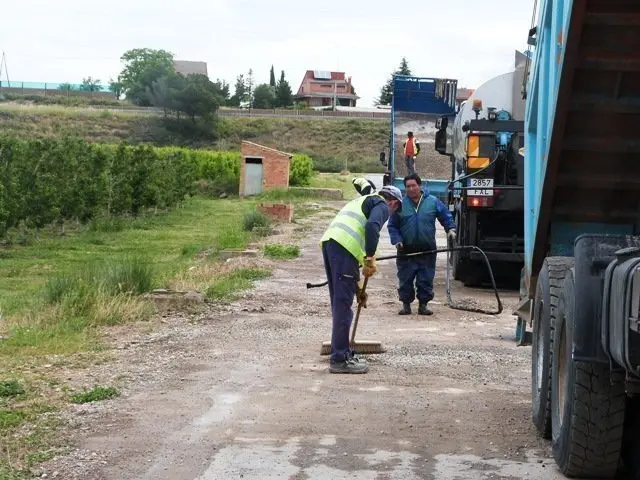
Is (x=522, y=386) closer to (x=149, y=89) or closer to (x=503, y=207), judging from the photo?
(x=503, y=207)

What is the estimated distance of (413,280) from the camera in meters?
13.1

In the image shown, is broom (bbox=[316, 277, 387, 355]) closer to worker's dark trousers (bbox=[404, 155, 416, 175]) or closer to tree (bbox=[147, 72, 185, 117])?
worker's dark trousers (bbox=[404, 155, 416, 175])

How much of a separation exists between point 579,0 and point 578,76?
1.84 ft

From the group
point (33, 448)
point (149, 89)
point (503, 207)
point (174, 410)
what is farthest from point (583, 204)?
point (149, 89)

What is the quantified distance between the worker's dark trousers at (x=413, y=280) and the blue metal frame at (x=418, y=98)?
1133cm

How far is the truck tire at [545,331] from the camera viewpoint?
20.7 ft

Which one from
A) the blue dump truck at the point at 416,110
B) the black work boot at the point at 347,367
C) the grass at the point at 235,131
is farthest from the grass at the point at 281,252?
the grass at the point at 235,131

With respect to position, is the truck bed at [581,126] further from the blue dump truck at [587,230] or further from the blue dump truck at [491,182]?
the blue dump truck at [491,182]

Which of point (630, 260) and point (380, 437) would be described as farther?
point (380, 437)

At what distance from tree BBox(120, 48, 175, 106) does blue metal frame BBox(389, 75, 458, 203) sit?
67.4m

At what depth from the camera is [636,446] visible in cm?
590

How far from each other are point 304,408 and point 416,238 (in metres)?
5.96

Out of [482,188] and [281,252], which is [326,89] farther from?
[482,188]

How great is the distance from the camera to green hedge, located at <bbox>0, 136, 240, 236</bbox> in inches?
945
